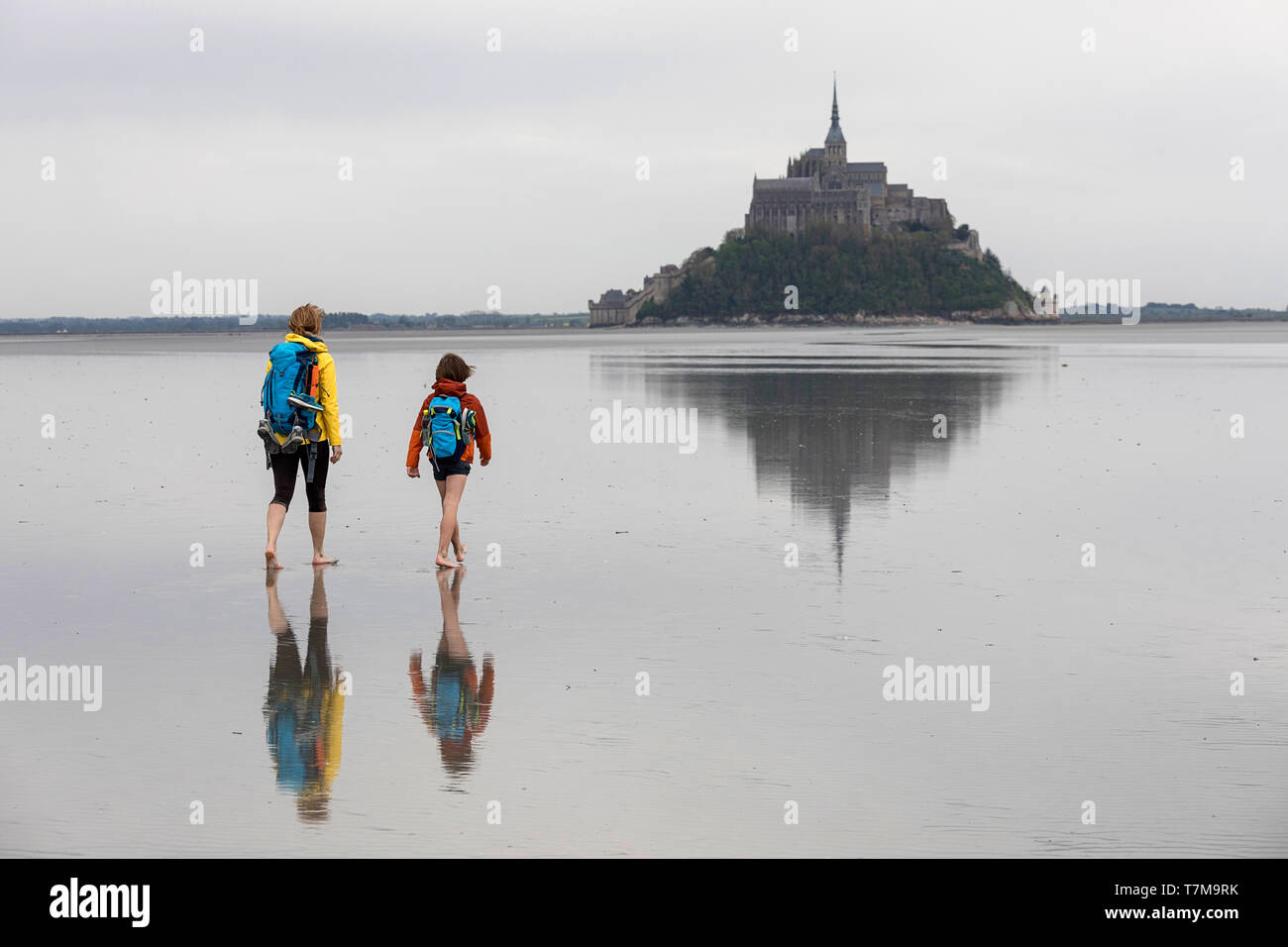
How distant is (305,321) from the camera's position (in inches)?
439

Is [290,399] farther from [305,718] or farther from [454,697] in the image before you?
[305,718]

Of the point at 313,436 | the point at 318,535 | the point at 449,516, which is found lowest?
the point at 318,535

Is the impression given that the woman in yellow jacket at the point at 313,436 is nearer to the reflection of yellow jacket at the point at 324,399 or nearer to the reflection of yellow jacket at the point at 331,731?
the reflection of yellow jacket at the point at 324,399

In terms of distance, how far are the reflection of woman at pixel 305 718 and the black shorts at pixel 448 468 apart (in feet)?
7.98

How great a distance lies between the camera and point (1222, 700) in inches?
274

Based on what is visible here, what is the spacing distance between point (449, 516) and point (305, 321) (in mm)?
1858

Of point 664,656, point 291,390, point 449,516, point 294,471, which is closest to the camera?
point 664,656

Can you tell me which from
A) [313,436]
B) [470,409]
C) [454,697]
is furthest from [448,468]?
[454,697]

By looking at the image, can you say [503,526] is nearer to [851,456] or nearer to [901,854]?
[851,456]

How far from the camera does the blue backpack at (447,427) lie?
11219 mm

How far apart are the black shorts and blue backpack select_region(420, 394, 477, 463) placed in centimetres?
3

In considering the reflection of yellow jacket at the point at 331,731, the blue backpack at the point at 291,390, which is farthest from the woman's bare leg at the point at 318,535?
the reflection of yellow jacket at the point at 331,731

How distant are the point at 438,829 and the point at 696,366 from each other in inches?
1647
